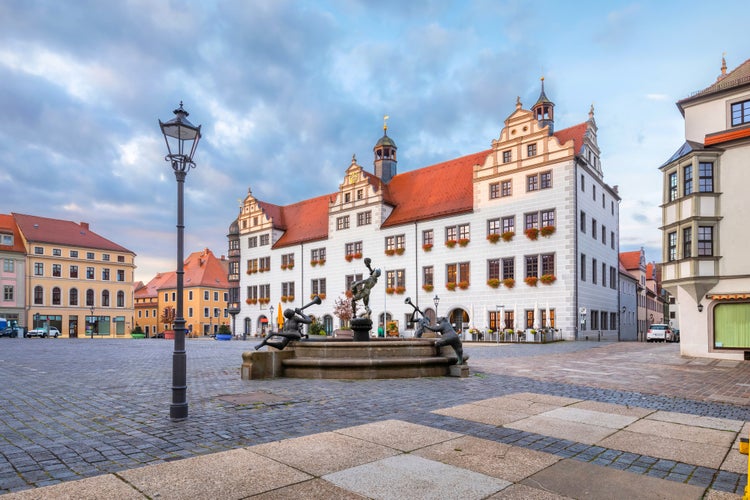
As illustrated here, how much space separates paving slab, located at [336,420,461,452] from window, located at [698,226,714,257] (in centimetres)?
2043

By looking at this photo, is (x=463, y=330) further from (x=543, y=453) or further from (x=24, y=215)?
(x=24, y=215)

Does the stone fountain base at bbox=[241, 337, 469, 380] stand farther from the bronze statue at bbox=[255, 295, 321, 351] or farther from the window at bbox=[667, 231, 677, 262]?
the window at bbox=[667, 231, 677, 262]

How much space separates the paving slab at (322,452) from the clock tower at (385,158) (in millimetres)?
49522

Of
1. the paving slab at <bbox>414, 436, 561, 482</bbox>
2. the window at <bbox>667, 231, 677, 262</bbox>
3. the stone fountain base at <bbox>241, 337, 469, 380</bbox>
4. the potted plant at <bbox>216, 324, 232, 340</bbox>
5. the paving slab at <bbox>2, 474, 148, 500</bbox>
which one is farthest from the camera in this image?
the potted plant at <bbox>216, 324, 232, 340</bbox>

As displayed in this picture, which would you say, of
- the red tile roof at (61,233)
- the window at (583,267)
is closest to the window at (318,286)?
the window at (583,267)

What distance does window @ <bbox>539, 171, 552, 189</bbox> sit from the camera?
121 feet

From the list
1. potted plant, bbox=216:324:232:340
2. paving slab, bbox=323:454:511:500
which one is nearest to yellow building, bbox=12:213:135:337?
potted plant, bbox=216:324:232:340

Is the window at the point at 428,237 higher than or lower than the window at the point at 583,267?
higher

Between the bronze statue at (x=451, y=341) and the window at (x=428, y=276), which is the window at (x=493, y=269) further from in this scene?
the bronze statue at (x=451, y=341)

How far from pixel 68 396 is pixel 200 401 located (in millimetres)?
2779

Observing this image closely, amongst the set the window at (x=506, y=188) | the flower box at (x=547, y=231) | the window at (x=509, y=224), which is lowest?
the flower box at (x=547, y=231)

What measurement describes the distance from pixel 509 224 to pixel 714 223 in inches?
706

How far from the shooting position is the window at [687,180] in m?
22.2

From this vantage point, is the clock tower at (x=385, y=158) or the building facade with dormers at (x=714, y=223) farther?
the clock tower at (x=385, y=158)
